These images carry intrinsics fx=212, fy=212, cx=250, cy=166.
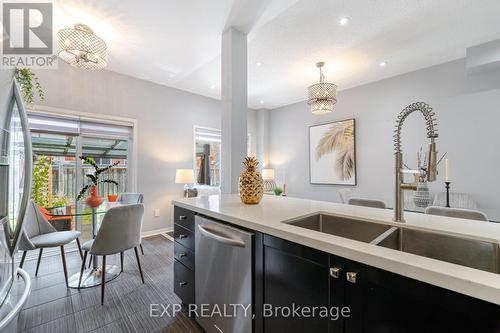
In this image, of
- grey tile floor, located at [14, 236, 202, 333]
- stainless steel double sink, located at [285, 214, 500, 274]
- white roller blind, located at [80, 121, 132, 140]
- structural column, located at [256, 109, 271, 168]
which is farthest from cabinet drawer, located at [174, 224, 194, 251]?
structural column, located at [256, 109, 271, 168]

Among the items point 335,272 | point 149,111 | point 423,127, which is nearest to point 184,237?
point 335,272

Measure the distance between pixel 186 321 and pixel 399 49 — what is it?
4019 millimetres

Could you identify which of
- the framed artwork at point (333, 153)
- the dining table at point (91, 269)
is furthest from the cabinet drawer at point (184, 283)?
the framed artwork at point (333, 153)

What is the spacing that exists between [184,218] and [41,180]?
2639mm

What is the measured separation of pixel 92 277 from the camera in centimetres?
229

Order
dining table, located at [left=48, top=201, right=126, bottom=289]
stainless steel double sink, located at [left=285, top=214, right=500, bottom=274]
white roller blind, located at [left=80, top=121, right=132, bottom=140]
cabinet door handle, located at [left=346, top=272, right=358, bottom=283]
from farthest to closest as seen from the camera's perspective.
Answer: white roller blind, located at [left=80, top=121, right=132, bottom=140] → dining table, located at [left=48, top=201, right=126, bottom=289] → stainless steel double sink, located at [left=285, top=214, right=500, bottom=274] → cabinet door handle, located at [left=346, top=272, right=358, bottom=283]

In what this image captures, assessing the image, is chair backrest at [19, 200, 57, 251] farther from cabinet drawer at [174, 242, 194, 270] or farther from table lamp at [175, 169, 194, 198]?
→ table lamp at [175, 169, 194, 198]

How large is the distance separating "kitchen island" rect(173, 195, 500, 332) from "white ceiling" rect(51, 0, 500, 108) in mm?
2091

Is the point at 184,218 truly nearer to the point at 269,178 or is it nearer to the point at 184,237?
the point at 184,237

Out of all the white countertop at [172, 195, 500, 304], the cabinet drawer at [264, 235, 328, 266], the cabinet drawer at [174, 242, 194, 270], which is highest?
the white countertop at [172, 195, 500, 304]

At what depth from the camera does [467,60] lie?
2.90 metres

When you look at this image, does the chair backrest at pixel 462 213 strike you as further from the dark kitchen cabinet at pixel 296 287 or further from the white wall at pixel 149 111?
the white wall at pixel 149 111

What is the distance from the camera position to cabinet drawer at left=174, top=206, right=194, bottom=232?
1623 millimetres

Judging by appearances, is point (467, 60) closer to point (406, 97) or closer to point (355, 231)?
point (406, 97)
